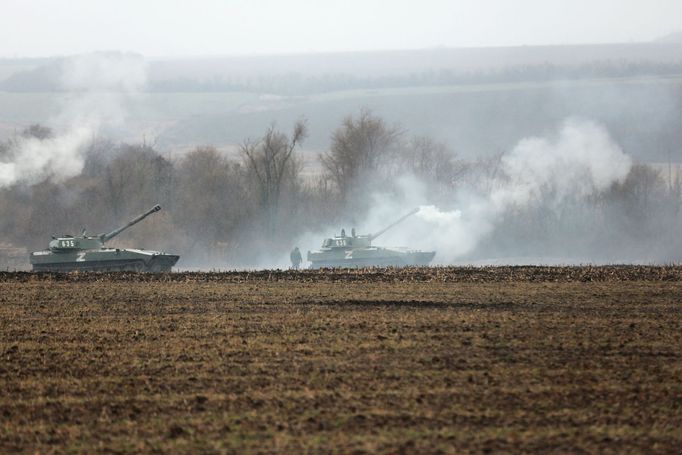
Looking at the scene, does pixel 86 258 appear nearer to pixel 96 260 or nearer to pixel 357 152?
pixel 96 260

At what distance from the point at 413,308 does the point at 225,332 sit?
4.90 m

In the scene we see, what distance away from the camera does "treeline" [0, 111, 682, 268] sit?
204ft

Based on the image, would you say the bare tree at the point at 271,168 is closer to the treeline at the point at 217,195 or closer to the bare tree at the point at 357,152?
the treeline at the point at 217,195

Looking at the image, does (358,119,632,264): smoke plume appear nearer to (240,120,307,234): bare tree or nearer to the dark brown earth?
(240,120,307,234): bare tree

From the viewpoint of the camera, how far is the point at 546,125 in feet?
296

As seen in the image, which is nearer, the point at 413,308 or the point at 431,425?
the point at 431,425

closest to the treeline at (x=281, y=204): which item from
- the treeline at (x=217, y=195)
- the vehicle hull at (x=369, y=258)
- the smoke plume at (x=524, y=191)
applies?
the treeline at (x=217, y=195)

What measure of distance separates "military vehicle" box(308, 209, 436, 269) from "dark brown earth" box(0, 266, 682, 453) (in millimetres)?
16831

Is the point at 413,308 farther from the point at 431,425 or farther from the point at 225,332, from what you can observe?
the point at 431,425

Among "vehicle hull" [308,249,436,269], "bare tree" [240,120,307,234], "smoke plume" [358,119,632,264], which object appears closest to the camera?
"vehicle hull" [308,249,436,269]

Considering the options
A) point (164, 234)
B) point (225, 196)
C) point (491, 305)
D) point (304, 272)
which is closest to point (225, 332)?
point (491, 305)

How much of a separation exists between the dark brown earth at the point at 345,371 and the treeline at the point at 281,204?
35.5 metres

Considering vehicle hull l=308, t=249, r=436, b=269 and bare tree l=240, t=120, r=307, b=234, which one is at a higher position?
bare tree l=240, t=120, r=307, b=234

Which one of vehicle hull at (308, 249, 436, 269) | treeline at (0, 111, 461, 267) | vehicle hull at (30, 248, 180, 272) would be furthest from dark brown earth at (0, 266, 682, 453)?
treeline at (0, 111, 461, 267)
